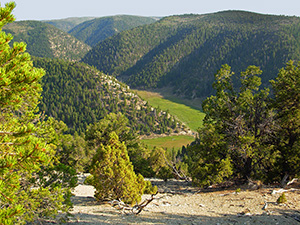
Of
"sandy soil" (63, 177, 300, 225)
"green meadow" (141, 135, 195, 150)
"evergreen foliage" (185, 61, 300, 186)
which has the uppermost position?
"evergreen foliage" (185, 61, 300, 186)

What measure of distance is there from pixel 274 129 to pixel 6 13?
22.9 metres

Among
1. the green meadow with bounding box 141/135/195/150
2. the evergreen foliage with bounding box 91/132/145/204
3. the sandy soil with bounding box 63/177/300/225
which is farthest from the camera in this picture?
the green meadow with bounding box 141/135/195/150

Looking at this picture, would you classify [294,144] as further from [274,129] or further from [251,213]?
→ [251,213]

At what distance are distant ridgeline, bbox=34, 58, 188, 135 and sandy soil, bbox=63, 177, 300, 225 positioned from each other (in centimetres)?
12811

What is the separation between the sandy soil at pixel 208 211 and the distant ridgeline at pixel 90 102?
12811 cm

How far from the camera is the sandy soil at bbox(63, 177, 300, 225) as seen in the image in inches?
553

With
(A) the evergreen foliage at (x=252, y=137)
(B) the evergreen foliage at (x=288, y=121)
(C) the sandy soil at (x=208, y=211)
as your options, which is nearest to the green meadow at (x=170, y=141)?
(A) the evergreen foliage at (x=252, y=137)

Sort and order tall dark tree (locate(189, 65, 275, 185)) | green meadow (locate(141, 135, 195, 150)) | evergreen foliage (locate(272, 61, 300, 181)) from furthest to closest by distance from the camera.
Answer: green meadow (locate(141, 135, 195, 150)) < tall dark tree (locate(189, 65, 275, 185)) < evergreen foliage (locate(272, 61, 300, 181))

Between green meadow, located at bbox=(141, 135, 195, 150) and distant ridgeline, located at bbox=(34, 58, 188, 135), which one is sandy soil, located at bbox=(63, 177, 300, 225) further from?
distant ridgeline, located at bbox=(34, 58, 188, 135)

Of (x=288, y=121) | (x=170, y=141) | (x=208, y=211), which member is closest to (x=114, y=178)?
(x=208, y=211)

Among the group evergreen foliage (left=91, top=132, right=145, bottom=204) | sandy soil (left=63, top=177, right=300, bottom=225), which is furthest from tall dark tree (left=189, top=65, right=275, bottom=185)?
evergreen foliage (left=91, top=132, right=145, bottom=204)

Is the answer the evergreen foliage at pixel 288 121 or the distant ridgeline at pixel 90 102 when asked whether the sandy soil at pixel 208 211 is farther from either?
the distant ridgeline at pixel 90 102

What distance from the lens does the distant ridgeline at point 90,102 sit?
153 meters

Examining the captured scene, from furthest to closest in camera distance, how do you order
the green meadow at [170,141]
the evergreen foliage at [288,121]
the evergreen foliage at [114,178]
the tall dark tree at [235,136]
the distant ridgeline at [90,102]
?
the distant ridgeline at [90,102] → the green meadow at [170,141] → the tall dark tree at [235,136] → the evergreen foliage at [288,121] → the evergreen foliage at [114,178]
